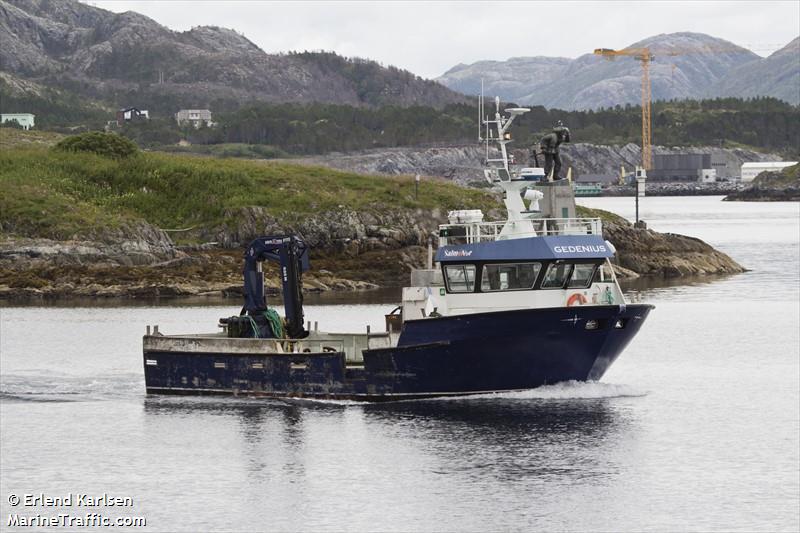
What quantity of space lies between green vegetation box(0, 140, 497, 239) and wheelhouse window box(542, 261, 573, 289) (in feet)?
182

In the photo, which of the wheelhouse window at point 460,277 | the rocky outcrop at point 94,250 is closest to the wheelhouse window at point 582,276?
the wheelhouse window at point 460,277

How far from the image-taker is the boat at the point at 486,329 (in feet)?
144

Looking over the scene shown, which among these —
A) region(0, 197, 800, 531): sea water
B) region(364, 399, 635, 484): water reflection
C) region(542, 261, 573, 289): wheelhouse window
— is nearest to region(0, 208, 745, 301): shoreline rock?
region(0, 197, 800, 531): sea water

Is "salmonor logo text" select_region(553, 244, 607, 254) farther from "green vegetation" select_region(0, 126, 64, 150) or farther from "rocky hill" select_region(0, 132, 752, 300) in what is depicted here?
"green vegetation" select_region(0, 126, 64, 150)

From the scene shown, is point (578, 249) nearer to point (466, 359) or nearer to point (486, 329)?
point (486, 329)

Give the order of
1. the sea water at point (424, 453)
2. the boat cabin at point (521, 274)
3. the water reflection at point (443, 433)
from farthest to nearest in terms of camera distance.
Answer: the boat cabin at point (521, 274) → the water reflection at point (443, 433) → the sea water at point (424, 453)

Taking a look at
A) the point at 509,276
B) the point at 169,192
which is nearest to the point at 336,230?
the point at 169,192

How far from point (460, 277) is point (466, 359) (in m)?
2.74

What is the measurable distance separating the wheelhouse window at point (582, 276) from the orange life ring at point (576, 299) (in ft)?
0.88

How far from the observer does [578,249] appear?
44.1 meters

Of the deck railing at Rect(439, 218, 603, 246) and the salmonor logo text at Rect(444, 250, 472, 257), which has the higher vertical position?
the deck railing at Rect(439, 218, 603, 246)

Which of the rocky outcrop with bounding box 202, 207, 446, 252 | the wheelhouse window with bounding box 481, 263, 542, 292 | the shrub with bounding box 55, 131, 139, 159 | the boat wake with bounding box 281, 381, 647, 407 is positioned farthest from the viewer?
the shrub with bounding box 55, 131, 139, 159

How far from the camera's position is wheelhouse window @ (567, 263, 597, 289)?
1753 inches

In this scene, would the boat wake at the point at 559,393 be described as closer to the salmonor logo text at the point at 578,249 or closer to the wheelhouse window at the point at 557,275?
the wheelhouse window at the point at 557,275
